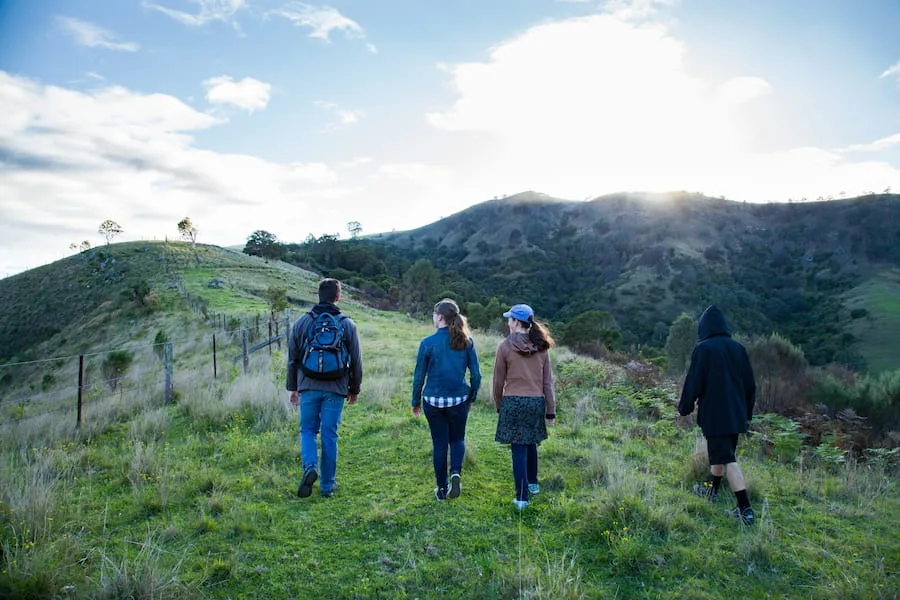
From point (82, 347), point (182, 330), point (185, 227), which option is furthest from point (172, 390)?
point (185, 227)

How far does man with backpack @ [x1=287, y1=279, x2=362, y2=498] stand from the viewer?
16.4ft

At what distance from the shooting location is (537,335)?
4840mm

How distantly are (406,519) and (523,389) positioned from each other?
164 centimetres

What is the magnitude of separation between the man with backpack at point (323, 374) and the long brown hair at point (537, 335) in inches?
70.9

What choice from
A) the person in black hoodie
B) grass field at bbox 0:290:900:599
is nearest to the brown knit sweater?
grass field at bbox 0:290:900:599

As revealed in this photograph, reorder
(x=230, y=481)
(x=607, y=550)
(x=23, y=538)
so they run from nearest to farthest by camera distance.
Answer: (x=23, y=538) < (x=607, y=550) < (x=230, y=481)

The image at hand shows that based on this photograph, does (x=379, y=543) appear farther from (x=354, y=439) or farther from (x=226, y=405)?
(x=226, y=405)

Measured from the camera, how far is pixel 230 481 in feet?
17.7

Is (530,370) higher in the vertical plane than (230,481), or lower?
higher

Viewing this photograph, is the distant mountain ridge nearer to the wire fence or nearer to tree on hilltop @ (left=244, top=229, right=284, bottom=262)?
tree on hilltop @ (left=244, top=229, right=284, bottom=262)

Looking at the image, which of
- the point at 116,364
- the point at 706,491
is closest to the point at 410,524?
the point at 706,491

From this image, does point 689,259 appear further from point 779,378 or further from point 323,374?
point 323,374

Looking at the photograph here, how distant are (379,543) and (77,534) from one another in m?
2.53

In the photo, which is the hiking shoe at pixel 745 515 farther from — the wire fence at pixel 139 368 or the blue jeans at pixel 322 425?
the wire fence at pixel 139 368
